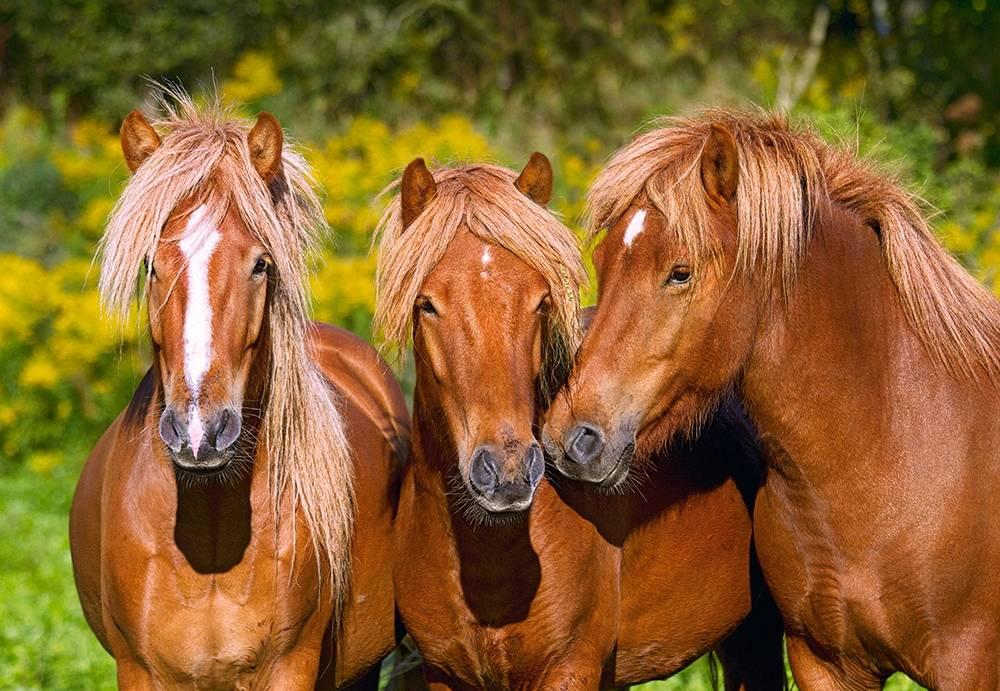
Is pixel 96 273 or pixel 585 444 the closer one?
pixel 585 444

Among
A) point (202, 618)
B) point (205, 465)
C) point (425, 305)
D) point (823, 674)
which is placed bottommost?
point (823, 674)

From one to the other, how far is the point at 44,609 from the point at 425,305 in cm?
424

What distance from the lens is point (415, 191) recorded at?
3967 mm

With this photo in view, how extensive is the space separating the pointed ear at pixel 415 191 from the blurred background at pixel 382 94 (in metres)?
5.50

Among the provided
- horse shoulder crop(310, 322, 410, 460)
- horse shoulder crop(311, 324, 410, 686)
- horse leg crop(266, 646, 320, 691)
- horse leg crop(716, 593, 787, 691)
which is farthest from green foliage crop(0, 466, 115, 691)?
horse leg crop(716, 593, 787, 691)

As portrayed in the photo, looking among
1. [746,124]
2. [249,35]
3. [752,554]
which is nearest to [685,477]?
[752,554]

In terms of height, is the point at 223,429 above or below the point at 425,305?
below

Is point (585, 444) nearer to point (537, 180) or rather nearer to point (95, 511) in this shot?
point (537, 180)

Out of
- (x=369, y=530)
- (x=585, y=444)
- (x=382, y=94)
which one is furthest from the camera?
(x=382, y=94)

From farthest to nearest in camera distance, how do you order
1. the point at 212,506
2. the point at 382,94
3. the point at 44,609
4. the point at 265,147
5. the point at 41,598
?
1. the point at 382,94
2. the point at 41,598
3. the point at 44,609
4. the point at 265,147
5. the point at 212,506

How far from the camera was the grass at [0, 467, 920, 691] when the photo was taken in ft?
20.1

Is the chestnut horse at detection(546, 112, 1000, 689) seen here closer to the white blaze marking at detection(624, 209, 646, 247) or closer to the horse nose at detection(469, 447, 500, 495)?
the white blaze marking at detection(624, 209, 646, 247)

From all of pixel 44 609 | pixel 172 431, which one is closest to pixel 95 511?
pixel 172 431

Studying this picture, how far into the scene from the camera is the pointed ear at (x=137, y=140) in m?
3.95
